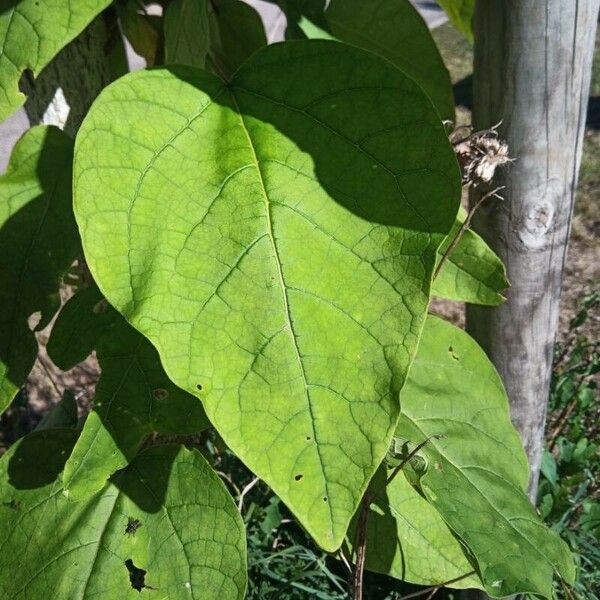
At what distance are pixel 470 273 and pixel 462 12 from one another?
0.38 m

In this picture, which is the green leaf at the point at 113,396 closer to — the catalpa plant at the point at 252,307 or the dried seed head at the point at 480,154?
the catalpa plant at the point at 252,307

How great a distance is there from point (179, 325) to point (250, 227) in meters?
0.10

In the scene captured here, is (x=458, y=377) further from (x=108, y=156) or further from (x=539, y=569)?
(x=108, y=156)

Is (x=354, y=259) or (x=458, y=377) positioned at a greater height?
(x=354, y=259)

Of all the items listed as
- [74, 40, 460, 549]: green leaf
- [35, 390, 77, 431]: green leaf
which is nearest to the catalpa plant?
[74, 40, 460, 549]: green leaf

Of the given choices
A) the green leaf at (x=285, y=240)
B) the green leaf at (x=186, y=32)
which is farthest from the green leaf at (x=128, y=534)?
the green leaf at (x=186, y=32)

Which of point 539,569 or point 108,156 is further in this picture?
point 539,569

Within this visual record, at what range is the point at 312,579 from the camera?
5.33 feet

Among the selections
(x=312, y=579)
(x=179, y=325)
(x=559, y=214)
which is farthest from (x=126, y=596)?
(x=312, y=579)

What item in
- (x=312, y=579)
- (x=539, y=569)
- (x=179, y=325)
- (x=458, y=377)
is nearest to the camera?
(x=179, y=325)

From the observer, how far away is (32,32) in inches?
27.6

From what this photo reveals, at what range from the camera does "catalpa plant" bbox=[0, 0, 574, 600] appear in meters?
0.59

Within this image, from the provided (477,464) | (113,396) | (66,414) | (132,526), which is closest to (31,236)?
(113,396)

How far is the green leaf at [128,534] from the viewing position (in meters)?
0.87
